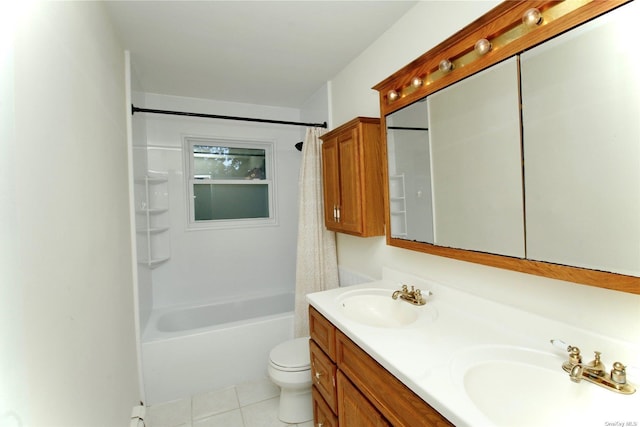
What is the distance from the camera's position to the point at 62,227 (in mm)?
908

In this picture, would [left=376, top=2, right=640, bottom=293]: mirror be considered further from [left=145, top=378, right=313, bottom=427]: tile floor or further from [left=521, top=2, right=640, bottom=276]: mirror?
[left=145, top=378, right=313, bottom=427]: tile floor

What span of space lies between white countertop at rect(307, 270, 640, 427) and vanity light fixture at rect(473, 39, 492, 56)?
105cm

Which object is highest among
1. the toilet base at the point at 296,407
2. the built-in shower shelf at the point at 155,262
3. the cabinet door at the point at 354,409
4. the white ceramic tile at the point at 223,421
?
the built-in shower shelf at the point at 155,262

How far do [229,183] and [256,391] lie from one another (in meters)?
2.07

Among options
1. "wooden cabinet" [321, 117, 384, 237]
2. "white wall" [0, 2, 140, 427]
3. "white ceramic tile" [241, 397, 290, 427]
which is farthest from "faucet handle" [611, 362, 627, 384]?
"white ceramic tile" [241, 397, 290, 427]

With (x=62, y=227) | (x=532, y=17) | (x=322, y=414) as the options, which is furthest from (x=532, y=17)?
(x=322, y=414)

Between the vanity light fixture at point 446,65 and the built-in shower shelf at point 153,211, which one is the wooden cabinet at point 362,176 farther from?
→ the built-in shower shelf at point 153,211

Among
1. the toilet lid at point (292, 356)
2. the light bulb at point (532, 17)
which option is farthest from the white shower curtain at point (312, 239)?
the light bulb at point (532, 17)

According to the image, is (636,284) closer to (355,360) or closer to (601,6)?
(601,6)

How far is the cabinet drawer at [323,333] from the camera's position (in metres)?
1.37

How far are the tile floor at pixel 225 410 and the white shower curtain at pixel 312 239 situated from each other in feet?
1.76

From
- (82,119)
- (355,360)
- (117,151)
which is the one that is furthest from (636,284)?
(117,151)

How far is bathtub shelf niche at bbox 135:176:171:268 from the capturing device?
249cm

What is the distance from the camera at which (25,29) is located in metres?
0.73
